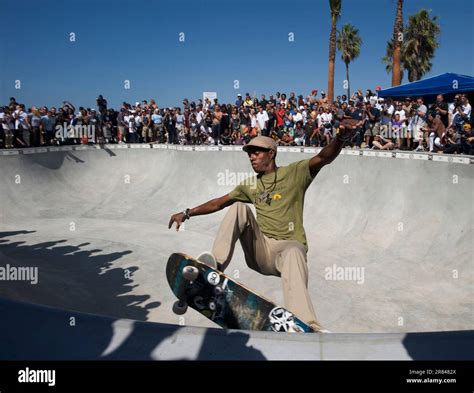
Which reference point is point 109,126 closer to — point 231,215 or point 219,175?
point 219,175

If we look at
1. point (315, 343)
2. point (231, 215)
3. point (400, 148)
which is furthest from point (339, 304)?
point (400, 148)

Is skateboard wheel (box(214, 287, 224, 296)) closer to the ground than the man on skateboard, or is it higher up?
closer to the ground

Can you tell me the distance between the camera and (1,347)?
79.7 inches

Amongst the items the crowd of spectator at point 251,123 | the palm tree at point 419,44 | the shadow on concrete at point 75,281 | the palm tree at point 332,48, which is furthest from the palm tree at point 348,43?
the shadow on concrete at point 75,281

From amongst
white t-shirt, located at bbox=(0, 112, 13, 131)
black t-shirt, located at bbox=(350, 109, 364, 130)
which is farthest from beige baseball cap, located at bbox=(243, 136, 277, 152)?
white t-shirt, located at bbox=(0, 112, 13, 131)

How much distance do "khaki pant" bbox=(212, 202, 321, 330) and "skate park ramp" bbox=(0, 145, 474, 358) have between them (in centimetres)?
97

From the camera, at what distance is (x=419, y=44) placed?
42.6 metres

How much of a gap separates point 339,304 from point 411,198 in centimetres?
477

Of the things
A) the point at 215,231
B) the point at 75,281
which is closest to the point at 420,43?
the point at 215,231

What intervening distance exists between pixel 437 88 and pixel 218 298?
15.9 m

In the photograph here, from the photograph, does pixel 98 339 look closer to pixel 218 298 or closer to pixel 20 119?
pixel 218 298

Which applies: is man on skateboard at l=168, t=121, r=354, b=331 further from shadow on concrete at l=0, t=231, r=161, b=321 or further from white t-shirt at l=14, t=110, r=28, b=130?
white t-shirt at l=14, t=110, r=28, b=130

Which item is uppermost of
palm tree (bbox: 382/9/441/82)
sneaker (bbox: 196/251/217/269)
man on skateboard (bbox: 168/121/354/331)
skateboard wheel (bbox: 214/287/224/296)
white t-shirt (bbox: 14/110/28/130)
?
palm tree (bbox: 382/9/441/82)

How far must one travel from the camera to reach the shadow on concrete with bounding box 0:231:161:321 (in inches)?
269
